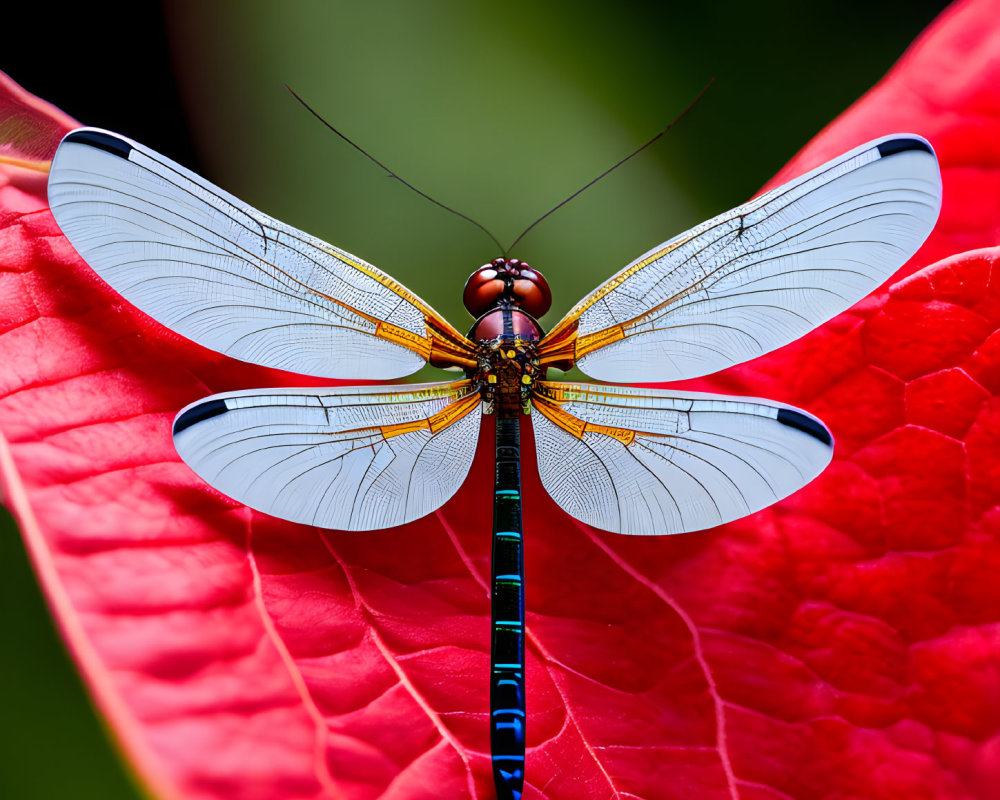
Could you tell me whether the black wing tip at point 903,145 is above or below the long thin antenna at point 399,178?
below

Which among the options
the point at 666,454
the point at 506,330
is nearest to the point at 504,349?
the point at 506,330

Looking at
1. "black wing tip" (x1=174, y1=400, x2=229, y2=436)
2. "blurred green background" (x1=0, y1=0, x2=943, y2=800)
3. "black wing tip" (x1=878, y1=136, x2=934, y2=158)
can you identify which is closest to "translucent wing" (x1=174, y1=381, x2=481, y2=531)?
"black wing tip" (x1=174, y1=400, x2=229, y2=436)

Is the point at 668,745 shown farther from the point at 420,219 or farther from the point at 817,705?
the point at 420,219

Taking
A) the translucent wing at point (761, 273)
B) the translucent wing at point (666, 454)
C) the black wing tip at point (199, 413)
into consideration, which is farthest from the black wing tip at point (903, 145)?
the black wing tip at point (199, 413)

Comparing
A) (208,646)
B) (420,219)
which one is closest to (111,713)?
(208,646)

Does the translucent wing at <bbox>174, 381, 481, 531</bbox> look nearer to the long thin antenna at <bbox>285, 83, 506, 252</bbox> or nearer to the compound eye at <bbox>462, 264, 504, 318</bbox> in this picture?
the compound eye at <bbox>462, 264, 504, 318</bbox>

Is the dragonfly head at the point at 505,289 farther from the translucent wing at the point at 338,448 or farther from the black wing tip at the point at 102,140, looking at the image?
the black wing tip at the point at 102,140
